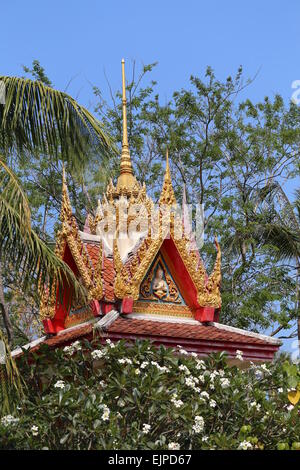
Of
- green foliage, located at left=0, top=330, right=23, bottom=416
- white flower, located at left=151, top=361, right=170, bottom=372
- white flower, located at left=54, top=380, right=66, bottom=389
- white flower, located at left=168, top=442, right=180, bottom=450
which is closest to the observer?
green foliage, located at left=0, top=330, right=23, bottom=416

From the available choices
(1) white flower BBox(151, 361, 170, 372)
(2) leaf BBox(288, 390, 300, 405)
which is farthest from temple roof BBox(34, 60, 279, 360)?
(2) leaf BBox(288, 390, 300, 405)

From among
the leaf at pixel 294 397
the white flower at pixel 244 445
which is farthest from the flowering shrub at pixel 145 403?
the leaf at pixel 294 397

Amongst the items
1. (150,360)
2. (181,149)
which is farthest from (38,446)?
(181,149)

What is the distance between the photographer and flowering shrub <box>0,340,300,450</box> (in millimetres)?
7703

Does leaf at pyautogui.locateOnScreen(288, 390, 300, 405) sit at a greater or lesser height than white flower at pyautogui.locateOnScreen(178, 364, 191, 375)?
lesser

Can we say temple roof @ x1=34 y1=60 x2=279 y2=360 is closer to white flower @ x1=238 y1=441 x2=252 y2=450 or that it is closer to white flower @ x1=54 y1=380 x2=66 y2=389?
white flower @ x1=54 y1=380 x2=66 y2=389

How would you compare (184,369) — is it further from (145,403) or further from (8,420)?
(8,420)

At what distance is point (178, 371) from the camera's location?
28.1ft

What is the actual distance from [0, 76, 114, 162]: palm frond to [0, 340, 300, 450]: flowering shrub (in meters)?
2.07

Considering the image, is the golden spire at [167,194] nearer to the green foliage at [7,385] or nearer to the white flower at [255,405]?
the white flower at [255,405]

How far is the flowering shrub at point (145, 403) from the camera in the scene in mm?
7703

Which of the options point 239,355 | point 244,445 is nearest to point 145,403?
point 244,445

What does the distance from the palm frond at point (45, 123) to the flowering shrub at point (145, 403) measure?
2071mm
